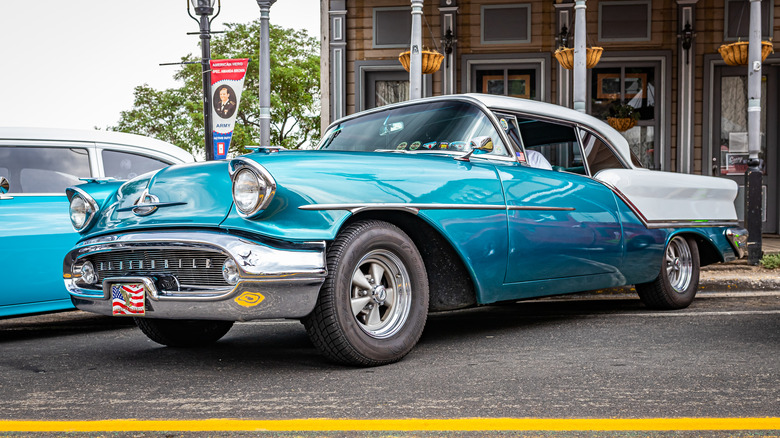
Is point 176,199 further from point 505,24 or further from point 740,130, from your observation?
point 740,130

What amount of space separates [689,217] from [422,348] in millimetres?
2734

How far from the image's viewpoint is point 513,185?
4.40 m

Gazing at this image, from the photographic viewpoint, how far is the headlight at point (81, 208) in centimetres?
411

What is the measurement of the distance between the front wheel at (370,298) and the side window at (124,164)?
2732 millimetres

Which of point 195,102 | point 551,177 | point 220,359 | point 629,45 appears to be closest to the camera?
point 220,359

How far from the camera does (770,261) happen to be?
27.4 ft

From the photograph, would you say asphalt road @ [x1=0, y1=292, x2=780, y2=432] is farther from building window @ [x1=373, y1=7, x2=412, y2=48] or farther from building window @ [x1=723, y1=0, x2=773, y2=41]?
building window @ [x1=373, y1=7, x2=412, y2=48]

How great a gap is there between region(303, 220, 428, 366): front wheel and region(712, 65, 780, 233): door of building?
10.2 metres

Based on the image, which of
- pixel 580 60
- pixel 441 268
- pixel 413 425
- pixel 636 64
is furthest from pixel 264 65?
pixel 413 425

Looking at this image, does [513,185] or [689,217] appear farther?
[689,217]

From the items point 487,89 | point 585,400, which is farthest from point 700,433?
point 487,89

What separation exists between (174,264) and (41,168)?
94.3 inches

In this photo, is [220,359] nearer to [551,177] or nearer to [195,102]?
[551,177]

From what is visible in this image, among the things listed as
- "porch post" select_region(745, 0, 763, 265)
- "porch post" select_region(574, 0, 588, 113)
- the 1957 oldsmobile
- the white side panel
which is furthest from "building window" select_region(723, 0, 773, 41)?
the 1957 oldsmobile
